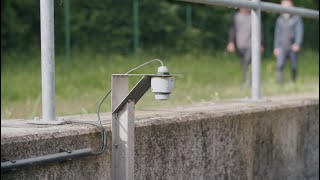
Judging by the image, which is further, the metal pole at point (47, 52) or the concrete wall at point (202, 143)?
the metal pole at point (47, 52)

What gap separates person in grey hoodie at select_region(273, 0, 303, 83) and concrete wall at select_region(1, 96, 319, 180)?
600 cm

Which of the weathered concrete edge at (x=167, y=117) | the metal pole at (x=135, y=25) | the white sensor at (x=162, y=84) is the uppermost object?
the metal pole at (x=135, y=25)

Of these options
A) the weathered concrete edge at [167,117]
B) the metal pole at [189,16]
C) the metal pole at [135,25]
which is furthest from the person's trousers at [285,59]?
the weathered concrete edge at [167,117]

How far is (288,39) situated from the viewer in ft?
39.9

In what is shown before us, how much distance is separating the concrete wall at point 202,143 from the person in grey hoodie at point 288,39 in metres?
6.00

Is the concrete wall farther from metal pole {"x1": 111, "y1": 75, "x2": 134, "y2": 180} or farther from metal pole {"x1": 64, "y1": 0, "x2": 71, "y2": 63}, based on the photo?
metal pole {"x1": 64, "y1": 0, "x2": 71, "y2": 63}

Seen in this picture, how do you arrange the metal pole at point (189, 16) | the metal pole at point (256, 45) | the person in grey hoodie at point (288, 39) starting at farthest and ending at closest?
the metal pole at point (189, 16) < the person in grey hoodie at point (288, 39) < the metal pole at point (256, 45)

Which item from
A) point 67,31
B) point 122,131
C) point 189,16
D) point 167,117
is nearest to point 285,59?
point 67,31

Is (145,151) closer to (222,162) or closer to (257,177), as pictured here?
(222,162)

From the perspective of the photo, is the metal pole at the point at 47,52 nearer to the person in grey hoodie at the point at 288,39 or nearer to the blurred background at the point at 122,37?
the person in grey hoodie at the point at 288,39

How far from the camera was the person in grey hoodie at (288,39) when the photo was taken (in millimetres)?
11720

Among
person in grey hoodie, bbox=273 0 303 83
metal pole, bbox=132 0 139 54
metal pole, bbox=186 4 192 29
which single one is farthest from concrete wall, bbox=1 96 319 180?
metal pole, bbox=186 4 192 29

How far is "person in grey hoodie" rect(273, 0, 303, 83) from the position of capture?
38.5 feet

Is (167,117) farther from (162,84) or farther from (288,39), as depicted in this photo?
(288,39)
